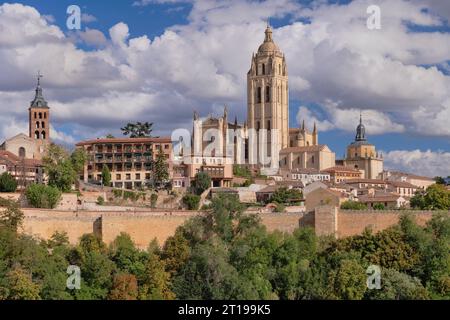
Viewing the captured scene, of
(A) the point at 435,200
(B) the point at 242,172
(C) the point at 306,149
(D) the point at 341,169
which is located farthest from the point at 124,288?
(C) the point at 306,149

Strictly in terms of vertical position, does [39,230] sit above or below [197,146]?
below

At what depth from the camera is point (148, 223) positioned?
49.5 metres

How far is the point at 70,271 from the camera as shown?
45281mm

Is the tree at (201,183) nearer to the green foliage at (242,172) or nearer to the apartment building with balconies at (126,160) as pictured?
the apartment building with balconies at (126,160)

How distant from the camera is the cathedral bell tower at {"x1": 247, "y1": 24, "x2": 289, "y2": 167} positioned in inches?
4077

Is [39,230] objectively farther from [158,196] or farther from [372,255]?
[158,196]

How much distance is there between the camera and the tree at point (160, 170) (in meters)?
71.6

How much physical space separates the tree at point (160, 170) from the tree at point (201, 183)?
2.14m

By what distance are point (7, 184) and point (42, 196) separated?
5378 millimetres

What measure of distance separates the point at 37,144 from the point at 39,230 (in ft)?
97.4

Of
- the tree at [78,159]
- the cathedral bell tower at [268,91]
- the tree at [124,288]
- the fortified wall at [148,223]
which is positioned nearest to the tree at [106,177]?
the tree at [78,159]

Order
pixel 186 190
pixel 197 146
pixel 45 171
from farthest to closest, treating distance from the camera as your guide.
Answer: pixel 197 146 → pixel 186 190 → pixel 45 171
